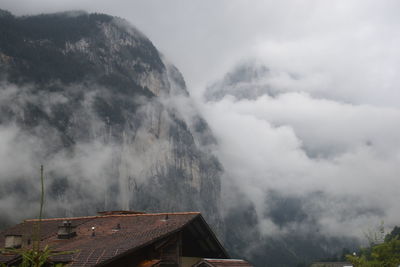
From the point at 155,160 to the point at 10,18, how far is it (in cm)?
6214

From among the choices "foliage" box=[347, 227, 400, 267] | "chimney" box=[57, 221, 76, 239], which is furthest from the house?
"foliage" box=[347, 227, 400, 267]

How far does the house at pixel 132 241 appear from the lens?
16.1m

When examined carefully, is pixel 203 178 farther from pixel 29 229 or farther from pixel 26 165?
pixel 29 229

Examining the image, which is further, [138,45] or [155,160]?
[138,45]

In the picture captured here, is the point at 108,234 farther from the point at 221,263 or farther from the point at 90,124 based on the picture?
the point at 90,124

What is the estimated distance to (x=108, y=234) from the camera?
770 inches

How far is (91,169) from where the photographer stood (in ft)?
365

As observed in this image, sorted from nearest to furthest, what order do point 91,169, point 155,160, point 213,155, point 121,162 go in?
1. point 91,169
2. point 121,162
3. point 155,160
4. point 213,155

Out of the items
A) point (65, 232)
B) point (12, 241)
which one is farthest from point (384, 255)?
point (12, 241)

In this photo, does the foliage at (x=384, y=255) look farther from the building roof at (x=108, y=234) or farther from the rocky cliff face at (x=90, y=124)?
the rocky cliff face at (x=90, y=124)

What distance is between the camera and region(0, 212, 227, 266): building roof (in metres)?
15.9

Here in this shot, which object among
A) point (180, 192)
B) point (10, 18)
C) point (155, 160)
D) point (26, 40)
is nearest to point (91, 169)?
point (155, 160)

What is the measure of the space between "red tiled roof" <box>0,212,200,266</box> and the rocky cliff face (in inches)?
2685

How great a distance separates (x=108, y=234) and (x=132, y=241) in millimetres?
2765
